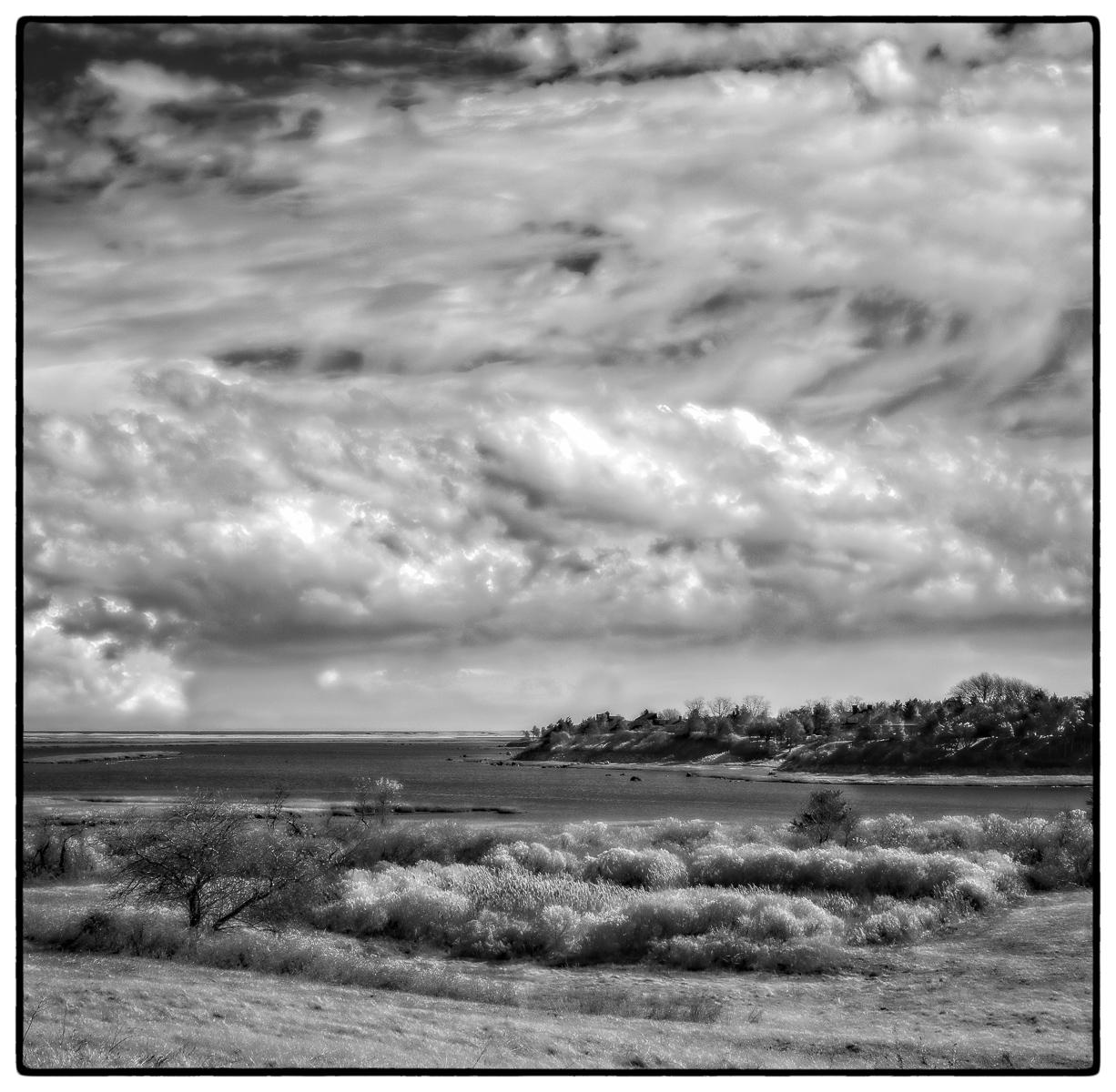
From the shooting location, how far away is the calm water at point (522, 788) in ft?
53.7

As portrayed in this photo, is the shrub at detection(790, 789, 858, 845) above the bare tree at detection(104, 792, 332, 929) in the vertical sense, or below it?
below

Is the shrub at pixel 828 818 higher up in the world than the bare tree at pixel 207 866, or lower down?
lower down

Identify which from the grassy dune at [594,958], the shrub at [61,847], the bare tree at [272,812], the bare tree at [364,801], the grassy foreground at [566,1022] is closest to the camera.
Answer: the grassy foreground at [566,1022]

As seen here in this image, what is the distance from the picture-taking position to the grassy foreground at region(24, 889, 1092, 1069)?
8.08 metres

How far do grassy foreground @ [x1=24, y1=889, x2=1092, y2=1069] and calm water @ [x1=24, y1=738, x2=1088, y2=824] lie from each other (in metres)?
2.36

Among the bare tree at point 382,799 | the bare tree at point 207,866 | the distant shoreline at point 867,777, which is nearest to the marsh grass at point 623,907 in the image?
the bare tree at point 207,866

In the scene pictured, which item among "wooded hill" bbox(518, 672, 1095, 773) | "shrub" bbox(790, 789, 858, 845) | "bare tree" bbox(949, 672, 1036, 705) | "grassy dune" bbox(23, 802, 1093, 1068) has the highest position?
"bare tree" bbox(949, 672, 1036, 705)

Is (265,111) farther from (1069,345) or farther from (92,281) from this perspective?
(1069,345)

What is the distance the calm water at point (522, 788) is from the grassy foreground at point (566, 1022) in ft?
7.74

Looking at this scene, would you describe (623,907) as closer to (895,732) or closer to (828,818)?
(895,732)

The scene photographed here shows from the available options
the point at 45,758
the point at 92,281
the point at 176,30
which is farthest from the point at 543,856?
the point at 176,30

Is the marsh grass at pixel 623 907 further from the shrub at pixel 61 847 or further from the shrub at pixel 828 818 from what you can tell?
the shrub at pixel 61 847

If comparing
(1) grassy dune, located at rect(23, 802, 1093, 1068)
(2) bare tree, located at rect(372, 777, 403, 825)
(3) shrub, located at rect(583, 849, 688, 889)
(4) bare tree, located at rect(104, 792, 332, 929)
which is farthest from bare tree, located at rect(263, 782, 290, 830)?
(3) shrub, located at rect(583, 849, 688, 889)

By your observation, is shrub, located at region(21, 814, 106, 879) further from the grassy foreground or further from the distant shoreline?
the distant shoreline
